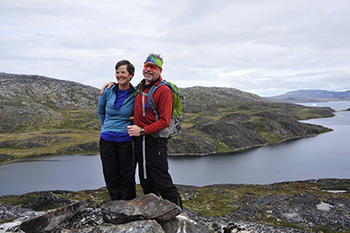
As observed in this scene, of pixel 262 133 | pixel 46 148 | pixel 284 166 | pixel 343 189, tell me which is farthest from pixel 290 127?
pixel 46 148

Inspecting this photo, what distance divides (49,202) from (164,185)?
32409 mm

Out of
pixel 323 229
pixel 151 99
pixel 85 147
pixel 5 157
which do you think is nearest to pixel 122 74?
pixel 151 99

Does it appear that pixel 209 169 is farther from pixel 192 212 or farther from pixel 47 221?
pixel 47 221

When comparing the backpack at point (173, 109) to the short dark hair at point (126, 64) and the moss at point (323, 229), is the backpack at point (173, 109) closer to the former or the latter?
the short dark hair at point (126, 64)

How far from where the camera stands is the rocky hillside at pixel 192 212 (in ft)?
32.9

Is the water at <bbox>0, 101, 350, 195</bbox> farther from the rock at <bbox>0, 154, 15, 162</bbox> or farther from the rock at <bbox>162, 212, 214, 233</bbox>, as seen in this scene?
the rock at <bbox>162, 212, 214, 233</bbox>

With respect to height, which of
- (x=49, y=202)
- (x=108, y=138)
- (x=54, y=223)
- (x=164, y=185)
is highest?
(x=108, y=138)

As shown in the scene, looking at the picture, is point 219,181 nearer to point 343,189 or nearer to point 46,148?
point 343,189

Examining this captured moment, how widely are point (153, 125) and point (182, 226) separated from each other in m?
4.32

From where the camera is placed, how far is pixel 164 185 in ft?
34.0

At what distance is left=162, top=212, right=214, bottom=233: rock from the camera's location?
1017cm

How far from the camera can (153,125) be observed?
9.49 meters

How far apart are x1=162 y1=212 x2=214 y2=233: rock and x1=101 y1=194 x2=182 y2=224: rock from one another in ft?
1.16

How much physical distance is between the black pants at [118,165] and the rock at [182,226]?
2225 millimetres
